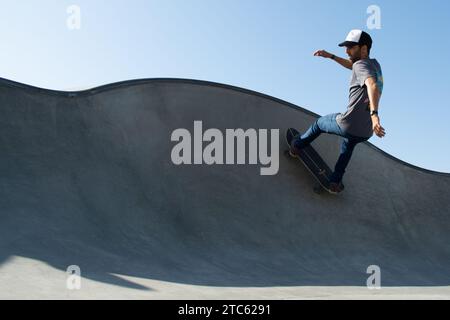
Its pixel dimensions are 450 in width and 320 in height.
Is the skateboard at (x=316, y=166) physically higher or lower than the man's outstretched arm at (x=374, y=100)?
higher

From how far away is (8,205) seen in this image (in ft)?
23.7

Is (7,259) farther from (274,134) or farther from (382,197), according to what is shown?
(382,197)

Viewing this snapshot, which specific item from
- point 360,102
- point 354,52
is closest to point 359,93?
point 360,102

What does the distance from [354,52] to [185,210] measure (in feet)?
14.3

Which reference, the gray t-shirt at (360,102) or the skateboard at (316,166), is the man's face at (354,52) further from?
the skateboard at (316,166)

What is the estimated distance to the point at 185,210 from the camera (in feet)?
30.6

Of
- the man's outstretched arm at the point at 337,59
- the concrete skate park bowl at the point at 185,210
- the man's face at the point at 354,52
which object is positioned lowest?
the concrete skate park bowl at the point at 185,210

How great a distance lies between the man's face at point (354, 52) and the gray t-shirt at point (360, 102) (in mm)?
134

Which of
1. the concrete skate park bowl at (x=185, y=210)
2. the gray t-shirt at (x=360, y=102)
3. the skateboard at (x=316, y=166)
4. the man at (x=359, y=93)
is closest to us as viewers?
the concrete skate park bowl at (x=185, y=210)

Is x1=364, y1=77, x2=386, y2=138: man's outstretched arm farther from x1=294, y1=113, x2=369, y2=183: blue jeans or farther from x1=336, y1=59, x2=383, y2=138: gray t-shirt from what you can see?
x1=294, y1=113, x2=369, y2=183: blue jeans

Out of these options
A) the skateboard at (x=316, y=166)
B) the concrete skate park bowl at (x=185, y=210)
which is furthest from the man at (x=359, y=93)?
the skateboard at (x=316, y=166)

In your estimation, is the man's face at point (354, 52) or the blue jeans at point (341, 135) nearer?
the man's face at point (354, 52)

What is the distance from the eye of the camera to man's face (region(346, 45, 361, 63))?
7.05 meters

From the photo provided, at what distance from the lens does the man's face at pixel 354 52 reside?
705 cm
